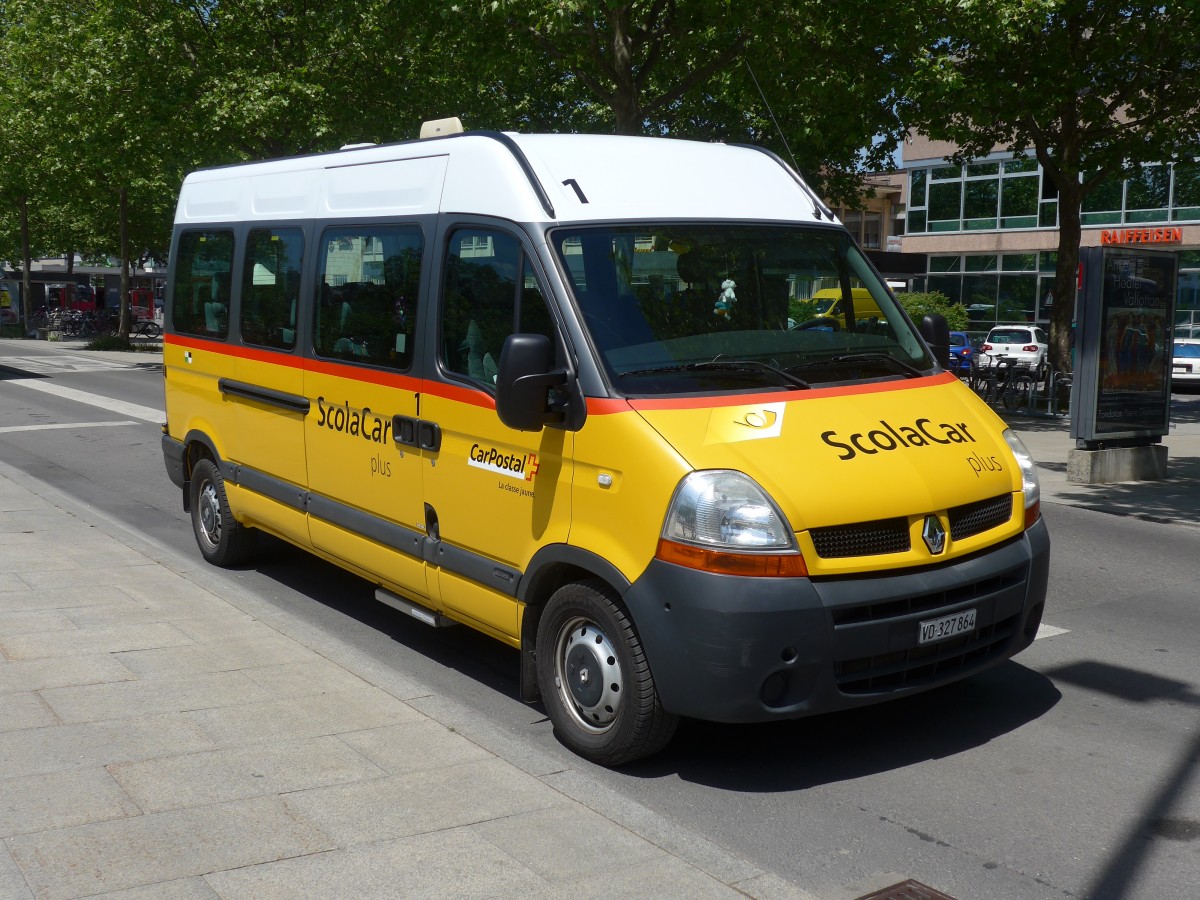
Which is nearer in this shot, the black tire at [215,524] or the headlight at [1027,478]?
the headlight at [1027,478]

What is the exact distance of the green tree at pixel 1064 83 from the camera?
17.9 meters

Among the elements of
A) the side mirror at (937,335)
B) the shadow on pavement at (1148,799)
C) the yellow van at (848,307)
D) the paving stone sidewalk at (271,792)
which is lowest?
the shadow on pavement at (1148,799)

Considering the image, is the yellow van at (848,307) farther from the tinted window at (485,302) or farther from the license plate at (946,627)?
the license plate at (946,627)

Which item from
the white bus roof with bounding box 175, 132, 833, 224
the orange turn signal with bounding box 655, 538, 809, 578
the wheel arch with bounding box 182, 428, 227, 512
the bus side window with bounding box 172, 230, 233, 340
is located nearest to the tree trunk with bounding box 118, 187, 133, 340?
the bus side window with bounding box 172, 230, 233, 340

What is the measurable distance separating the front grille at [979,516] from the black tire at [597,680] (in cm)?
131

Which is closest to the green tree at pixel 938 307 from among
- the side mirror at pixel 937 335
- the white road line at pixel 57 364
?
the white road line at pixel 57 364

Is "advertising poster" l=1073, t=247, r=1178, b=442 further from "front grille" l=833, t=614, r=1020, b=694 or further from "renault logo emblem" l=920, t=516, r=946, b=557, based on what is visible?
"renault logo emblem" l=920, t=516, r=946, b=557

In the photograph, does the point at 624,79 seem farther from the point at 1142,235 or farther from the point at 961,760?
the point at 1142,235

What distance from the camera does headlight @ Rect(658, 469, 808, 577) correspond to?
4.33m

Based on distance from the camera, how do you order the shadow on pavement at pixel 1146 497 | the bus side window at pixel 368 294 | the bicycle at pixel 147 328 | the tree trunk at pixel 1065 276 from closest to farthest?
the bus side window at pixel 368 294
the shadow on pavement at pixel 1146 497
the tree trunk at pixel 1065 276
the bicycle at pixel 147 328

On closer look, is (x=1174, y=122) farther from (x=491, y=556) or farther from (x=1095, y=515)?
(x=491, y=556)

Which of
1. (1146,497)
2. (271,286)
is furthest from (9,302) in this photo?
(271,286)

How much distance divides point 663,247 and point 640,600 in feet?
5.16

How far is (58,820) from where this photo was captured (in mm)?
4082
